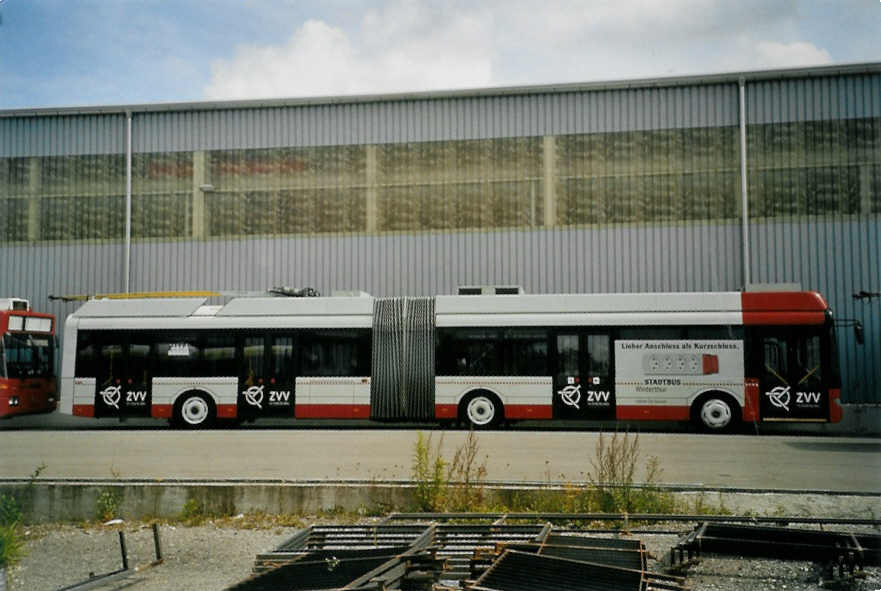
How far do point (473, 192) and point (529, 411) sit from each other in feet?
25.6

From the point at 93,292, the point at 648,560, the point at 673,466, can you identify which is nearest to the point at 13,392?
the point at 93,292

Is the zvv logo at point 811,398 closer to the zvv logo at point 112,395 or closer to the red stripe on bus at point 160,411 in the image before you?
the red stripe on bus at point 160,411

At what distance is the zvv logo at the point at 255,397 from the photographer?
19453 millimetres

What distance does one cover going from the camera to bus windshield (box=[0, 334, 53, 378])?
21375 millimetres

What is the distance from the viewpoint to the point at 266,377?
19.5m

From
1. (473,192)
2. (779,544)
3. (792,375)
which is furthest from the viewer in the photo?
(473,192)

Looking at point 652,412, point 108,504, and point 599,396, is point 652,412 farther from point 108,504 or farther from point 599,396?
point 108,504

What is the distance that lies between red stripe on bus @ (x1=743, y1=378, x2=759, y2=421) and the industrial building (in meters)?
4.73

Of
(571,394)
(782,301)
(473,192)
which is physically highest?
(473,192)

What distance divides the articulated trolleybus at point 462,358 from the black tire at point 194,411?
3 cm

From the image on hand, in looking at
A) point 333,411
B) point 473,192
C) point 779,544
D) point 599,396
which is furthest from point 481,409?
point 779,544

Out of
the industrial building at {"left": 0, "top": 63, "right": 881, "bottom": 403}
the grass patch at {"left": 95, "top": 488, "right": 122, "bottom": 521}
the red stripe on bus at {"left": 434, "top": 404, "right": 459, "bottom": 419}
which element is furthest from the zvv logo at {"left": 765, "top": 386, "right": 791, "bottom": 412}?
the grass patch at {"left": 95, "top": 488, "right": 122, "bottom": 521}

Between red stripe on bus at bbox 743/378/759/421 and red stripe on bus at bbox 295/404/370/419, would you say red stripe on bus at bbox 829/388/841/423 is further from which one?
red stripe on bus at bbox 295/404/370/419

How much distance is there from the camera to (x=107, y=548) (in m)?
8.50
